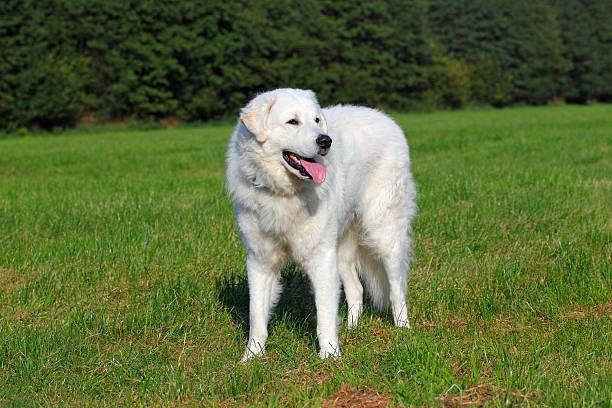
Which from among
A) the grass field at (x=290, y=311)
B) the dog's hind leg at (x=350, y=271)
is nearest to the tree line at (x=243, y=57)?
the grass field at (x=290, y=311)

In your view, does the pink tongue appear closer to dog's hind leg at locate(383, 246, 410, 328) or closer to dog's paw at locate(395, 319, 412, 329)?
dog's hind leg at locate(383, 246, 410, 328)

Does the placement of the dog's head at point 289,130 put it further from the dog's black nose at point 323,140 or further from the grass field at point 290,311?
the grass field at point 290,311

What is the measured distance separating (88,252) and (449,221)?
152 inches

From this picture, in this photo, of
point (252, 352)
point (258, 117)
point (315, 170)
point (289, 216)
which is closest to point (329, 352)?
point (252, 352)

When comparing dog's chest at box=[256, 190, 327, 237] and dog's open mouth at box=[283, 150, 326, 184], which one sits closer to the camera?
dog's open mouth at box=[283, 150, 326, 184]

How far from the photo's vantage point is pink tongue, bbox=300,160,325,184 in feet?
14.1

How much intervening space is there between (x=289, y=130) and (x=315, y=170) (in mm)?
300

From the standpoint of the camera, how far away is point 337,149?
4.84m

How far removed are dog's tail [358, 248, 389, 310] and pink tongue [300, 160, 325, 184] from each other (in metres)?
1.33

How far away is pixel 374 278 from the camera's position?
18.1 ft

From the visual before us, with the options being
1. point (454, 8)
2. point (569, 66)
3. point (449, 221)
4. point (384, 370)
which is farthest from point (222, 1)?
point (384, 370)

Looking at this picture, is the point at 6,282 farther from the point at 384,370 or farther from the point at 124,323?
the point at 384,370

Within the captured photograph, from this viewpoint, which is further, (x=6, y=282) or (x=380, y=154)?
(x=6, y=282)

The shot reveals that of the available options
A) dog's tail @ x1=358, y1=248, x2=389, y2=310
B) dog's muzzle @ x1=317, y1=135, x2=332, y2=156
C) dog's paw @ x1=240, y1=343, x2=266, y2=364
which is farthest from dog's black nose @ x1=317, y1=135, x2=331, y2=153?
dog's tail @ x1=358, y1=248, x2=389, y2=310
